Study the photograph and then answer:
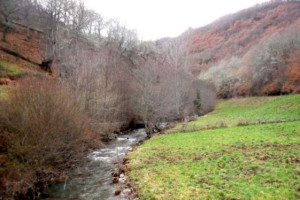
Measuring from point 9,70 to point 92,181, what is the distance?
24513 mm

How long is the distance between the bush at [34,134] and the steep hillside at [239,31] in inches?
2893

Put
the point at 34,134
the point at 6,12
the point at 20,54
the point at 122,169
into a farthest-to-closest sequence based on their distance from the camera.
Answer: the point at 6,12, the point at 20,54, the point at 122,169, the point at 34,134

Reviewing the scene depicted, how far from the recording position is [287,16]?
3319 inches

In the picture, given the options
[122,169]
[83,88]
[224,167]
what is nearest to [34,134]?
[122,169]

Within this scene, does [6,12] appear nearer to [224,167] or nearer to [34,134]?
[34,134]

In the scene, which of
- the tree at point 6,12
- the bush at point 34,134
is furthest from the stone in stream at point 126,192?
the tree at point 6,12

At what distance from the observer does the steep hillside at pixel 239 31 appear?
275 ft

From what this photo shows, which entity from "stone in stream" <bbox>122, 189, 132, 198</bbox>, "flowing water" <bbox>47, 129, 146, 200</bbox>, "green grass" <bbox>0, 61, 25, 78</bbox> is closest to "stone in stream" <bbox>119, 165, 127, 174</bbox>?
"flowing water" <bbox>47, 129, 146, 200</bbox>

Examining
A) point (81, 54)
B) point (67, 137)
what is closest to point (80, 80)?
point (81, 54)

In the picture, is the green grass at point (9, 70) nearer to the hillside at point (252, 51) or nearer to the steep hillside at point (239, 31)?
the hillside at point (252, 51)

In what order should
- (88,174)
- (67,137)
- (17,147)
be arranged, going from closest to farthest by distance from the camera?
(17,147) → (67,137) → (88,174)

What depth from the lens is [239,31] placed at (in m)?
99.9

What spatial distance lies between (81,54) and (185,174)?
22470 mm

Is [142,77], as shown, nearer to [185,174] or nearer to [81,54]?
[81,54]
